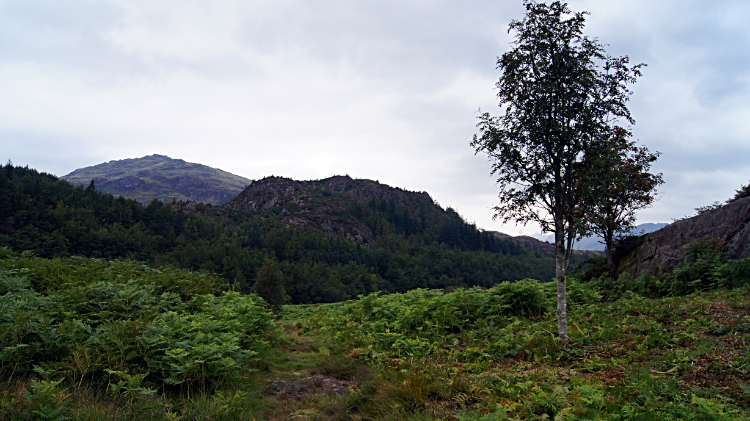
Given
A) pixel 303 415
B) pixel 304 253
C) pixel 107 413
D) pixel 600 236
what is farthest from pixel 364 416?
pixel 304 253

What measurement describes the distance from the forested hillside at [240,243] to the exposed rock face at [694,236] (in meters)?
28.5

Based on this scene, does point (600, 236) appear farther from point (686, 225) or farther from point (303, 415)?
point (303, 415)

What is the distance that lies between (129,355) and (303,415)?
281 cm

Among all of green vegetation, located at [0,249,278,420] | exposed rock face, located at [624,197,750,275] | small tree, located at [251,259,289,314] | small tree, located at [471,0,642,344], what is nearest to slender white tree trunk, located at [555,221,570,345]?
small tree, located at [471,0,642,344]

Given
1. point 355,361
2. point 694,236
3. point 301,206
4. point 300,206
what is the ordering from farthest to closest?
point 301,206, point 300,206, point 694,236, point 355,361

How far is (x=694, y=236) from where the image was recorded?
1434 centimetres

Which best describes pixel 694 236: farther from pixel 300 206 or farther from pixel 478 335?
pixel 300 206

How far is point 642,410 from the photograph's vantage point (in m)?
4.07

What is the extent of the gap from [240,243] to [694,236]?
10288 cm

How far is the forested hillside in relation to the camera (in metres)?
62.1

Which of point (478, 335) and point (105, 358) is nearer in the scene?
point (105, 358)

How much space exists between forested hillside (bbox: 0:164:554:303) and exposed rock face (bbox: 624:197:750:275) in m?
28.5

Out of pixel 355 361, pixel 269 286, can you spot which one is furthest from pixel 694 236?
pixel 269 286

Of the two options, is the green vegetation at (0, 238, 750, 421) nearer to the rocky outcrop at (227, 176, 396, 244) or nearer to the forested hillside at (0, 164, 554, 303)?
the forested hillside at (0, 164, 554, 303)
